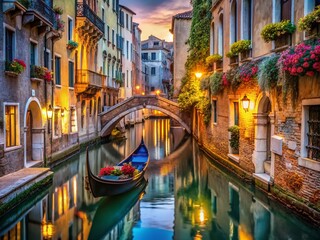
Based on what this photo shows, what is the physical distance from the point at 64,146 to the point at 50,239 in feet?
29.3

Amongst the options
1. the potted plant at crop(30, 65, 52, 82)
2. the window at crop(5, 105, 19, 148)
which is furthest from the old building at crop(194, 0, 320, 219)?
the window at crop(5, 105, 19, 148)

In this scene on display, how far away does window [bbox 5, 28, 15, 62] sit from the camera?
9.56 meters

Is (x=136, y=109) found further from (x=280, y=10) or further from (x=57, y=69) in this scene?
(x=280, y=10)

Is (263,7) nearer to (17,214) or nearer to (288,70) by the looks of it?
(288,70)

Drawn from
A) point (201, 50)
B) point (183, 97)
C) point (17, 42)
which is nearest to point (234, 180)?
point (17, 42)

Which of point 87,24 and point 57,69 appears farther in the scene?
point 87,24

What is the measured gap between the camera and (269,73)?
7.75m

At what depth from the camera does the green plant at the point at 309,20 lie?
20.0 feet

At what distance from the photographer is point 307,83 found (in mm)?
6727

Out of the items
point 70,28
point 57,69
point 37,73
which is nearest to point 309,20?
point 37,73

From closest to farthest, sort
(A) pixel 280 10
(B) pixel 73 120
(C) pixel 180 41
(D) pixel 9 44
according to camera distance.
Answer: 1. (A) pixel 280 10
2. (D) pixel 9 44
3. (B) pixel 73 120
4. (C) pixel 180 41

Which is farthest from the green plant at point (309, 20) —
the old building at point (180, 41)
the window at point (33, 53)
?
the old building at point (180, 41)

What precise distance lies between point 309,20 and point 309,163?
2.33m

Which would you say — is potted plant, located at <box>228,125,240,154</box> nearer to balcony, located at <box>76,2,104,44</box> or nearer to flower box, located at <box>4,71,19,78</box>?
flower box, located at <box>4,71,19,78</box>
